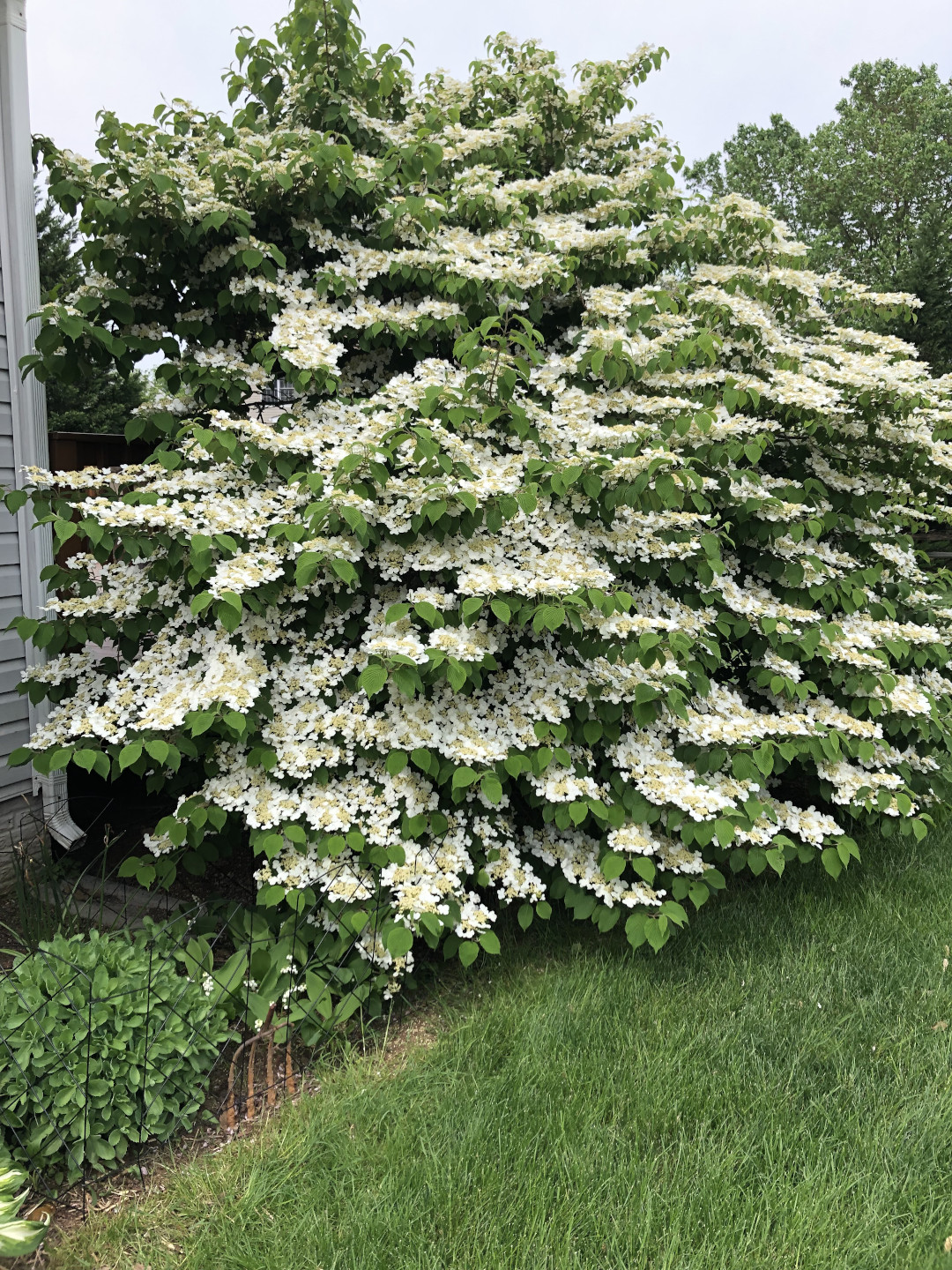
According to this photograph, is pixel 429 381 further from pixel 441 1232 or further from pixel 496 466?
pixel 441 1232

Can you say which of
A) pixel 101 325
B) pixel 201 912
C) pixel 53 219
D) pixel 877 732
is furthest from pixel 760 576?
pixel 53 219

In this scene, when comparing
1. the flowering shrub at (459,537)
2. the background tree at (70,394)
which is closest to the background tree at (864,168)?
the background tree at (70,394)

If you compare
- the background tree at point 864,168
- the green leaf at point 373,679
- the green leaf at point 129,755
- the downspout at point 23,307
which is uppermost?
the background tree at point 864,168

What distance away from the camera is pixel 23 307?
3080mm

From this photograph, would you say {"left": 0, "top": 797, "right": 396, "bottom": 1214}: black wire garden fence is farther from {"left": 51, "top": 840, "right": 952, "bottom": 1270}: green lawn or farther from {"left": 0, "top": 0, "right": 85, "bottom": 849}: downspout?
{"left": 0, "top": 0, "right": 85, "bottom": 849}: downspout

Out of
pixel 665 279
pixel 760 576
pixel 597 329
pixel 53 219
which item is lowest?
pixel 760 576

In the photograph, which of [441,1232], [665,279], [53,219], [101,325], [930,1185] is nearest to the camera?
[441,1232]

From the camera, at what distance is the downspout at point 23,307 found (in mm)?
3002

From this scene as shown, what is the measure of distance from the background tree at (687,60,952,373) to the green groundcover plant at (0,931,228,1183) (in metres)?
22.9

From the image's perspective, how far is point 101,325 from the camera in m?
3.00

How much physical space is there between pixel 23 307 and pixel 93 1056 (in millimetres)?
2644

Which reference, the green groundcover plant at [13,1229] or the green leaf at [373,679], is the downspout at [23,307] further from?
the green groundcover plant at [13,1229]

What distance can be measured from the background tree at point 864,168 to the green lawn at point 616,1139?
2197cm

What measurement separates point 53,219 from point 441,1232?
2028cm
